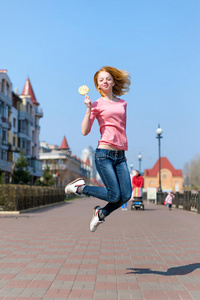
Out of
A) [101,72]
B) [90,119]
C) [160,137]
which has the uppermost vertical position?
[160,137]

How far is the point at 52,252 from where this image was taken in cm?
681

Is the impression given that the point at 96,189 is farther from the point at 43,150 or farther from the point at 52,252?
the point at 43,150

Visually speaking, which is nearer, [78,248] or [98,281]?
[98,281]

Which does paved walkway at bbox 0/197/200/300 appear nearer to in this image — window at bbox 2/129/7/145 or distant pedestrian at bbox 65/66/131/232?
distant pedestrian at bbox 65/66/131/232

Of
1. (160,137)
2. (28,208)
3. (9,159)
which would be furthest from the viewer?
(9,159)

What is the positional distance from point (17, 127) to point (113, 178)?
185 ft

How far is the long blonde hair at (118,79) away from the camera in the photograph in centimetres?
486

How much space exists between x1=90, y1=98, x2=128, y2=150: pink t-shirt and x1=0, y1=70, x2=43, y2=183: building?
3893cm

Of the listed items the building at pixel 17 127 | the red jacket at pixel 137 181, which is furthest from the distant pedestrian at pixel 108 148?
the building at pixel 17 127

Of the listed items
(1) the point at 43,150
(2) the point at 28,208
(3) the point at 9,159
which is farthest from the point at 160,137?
(1) the point at 43,150

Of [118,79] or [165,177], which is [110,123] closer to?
[118,79]

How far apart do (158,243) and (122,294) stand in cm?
422

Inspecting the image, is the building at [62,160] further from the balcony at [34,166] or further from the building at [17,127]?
the building at [17,127]

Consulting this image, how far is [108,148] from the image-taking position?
15.0ft
